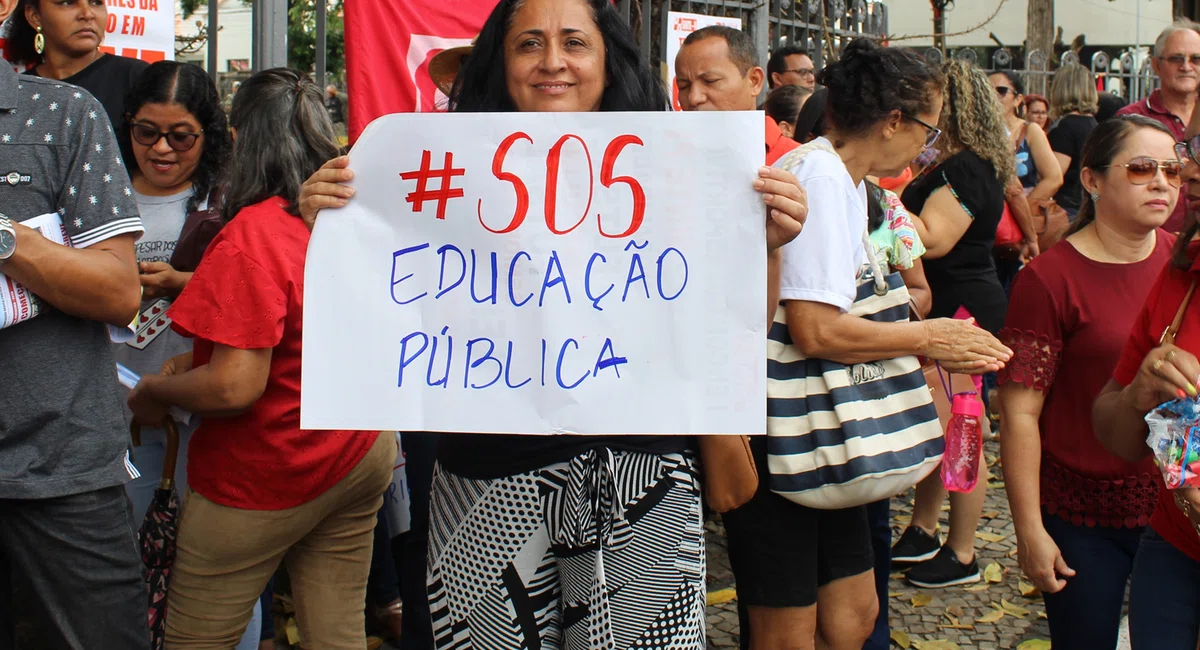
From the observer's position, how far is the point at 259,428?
2668 millimetres

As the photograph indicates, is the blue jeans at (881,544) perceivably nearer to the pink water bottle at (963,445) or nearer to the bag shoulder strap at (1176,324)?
the pink water bottle at (963,445)

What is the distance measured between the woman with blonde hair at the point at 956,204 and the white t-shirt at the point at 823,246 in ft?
7.45

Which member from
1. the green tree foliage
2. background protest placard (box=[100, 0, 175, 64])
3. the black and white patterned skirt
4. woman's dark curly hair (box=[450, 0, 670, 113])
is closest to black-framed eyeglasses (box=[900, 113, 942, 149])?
woman's dark curly hair (box=[450, 0, 670, 113])

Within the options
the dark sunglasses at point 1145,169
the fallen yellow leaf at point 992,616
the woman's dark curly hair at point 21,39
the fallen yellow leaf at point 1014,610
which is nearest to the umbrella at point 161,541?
the woman's dark curly hair at point 21,39

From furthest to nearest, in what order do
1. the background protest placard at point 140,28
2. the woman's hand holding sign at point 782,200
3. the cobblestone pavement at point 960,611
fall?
the background protest placard at point 140,28 → the cobblestone pavement at point 960,611 → the woman's hand holding sign at point 782,200

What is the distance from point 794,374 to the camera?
2.69 m

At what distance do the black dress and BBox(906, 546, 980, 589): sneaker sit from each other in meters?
1.06

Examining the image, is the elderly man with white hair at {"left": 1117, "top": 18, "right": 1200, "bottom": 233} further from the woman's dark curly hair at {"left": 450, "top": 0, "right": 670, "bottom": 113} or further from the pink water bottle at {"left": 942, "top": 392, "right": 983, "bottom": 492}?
the woman's dark curly hair at {"left": 450, "top": 0, "right": 670, "bottom": 113}

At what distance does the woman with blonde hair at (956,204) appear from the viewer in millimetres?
4680

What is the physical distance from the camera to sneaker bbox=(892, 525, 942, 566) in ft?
15.8

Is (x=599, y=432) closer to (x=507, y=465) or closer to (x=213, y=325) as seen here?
(x=507, y=465)

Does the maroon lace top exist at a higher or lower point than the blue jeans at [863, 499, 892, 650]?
higher

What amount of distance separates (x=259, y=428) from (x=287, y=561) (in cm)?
47

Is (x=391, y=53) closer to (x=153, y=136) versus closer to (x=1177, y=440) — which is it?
(x=153, y=136)
